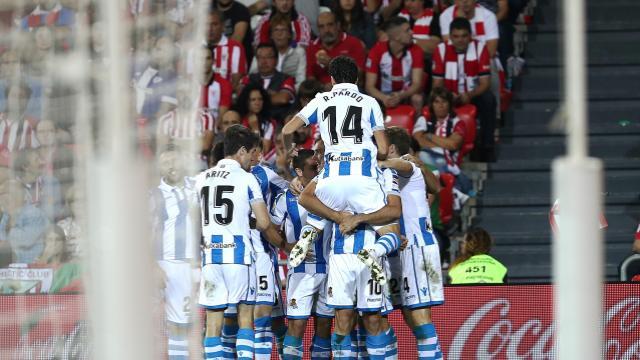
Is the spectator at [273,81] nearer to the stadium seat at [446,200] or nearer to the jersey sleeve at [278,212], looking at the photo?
the stadium seat at [446,200]

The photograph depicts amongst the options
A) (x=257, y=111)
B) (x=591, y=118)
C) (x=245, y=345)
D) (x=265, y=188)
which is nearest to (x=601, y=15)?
(x=591, y=118)

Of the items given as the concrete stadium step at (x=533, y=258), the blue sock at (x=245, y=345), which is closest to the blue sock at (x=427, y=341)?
the blue sock at (x=245, y=345)

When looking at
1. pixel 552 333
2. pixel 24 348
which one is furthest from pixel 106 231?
pixel 552 333

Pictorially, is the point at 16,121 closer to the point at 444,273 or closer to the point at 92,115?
the point at 92,115

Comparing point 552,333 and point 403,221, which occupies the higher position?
point 403,221

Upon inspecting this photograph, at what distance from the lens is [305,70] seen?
1291cm

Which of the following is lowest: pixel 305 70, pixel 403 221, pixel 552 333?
pixel 552 333

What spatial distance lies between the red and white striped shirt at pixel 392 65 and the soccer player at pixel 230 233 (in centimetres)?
383

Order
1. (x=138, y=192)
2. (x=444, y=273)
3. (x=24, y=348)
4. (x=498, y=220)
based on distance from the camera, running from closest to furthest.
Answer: (x=138, y=192)
(x=24, y=348)
(x=444, y=273)
(x=498, y=220)

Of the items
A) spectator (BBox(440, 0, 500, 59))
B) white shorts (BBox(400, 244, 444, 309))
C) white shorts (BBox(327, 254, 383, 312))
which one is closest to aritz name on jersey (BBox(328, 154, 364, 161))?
white shorts (BBox(327, 254, 383, 312))

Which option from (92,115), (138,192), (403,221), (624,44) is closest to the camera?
(138,192)

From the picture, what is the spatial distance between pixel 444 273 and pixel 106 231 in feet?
28.6

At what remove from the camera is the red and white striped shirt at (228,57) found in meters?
13.0

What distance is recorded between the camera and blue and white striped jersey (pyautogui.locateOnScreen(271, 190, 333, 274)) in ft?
29.7
